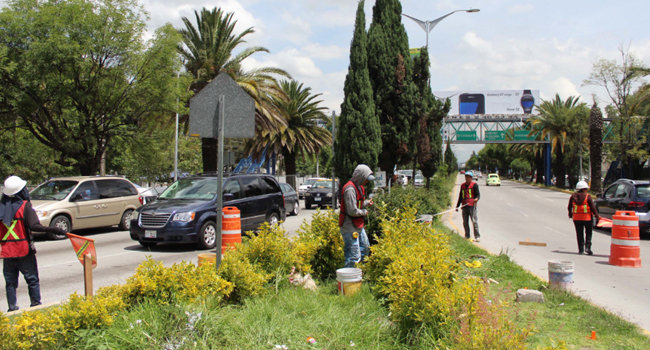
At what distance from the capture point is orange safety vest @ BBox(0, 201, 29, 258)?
18.4 ft

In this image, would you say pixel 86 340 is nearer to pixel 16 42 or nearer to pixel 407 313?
pixel 407 313

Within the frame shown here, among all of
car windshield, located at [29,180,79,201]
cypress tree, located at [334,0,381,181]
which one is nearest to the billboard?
cypress tree, located at [334,0,381,181]

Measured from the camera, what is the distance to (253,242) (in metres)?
6.00

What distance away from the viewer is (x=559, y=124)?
4750 cm

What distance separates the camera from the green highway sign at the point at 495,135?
60.2 metres

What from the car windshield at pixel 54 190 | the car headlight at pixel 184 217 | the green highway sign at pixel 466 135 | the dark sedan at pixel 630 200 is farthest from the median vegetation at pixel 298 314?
the green highway sign at pixel 466 135

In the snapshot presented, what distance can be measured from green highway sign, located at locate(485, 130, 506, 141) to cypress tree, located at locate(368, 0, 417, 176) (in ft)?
145

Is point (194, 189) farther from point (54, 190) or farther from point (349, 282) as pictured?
point (349, 282)

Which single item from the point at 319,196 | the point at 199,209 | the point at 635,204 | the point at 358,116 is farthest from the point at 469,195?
the point at 319,196

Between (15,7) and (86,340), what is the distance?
52.8 ft

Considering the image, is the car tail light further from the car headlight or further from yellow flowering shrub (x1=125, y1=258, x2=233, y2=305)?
yellow flowering shrub (x1=125, y1=258, x2=233, y2=305)

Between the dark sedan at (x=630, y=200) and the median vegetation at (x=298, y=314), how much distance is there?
351 inches

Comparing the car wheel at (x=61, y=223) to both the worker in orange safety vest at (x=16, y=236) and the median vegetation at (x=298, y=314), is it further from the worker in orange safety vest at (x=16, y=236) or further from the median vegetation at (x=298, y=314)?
the median vegetation at (x=298, y=314)

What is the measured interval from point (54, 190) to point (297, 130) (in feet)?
64.6
